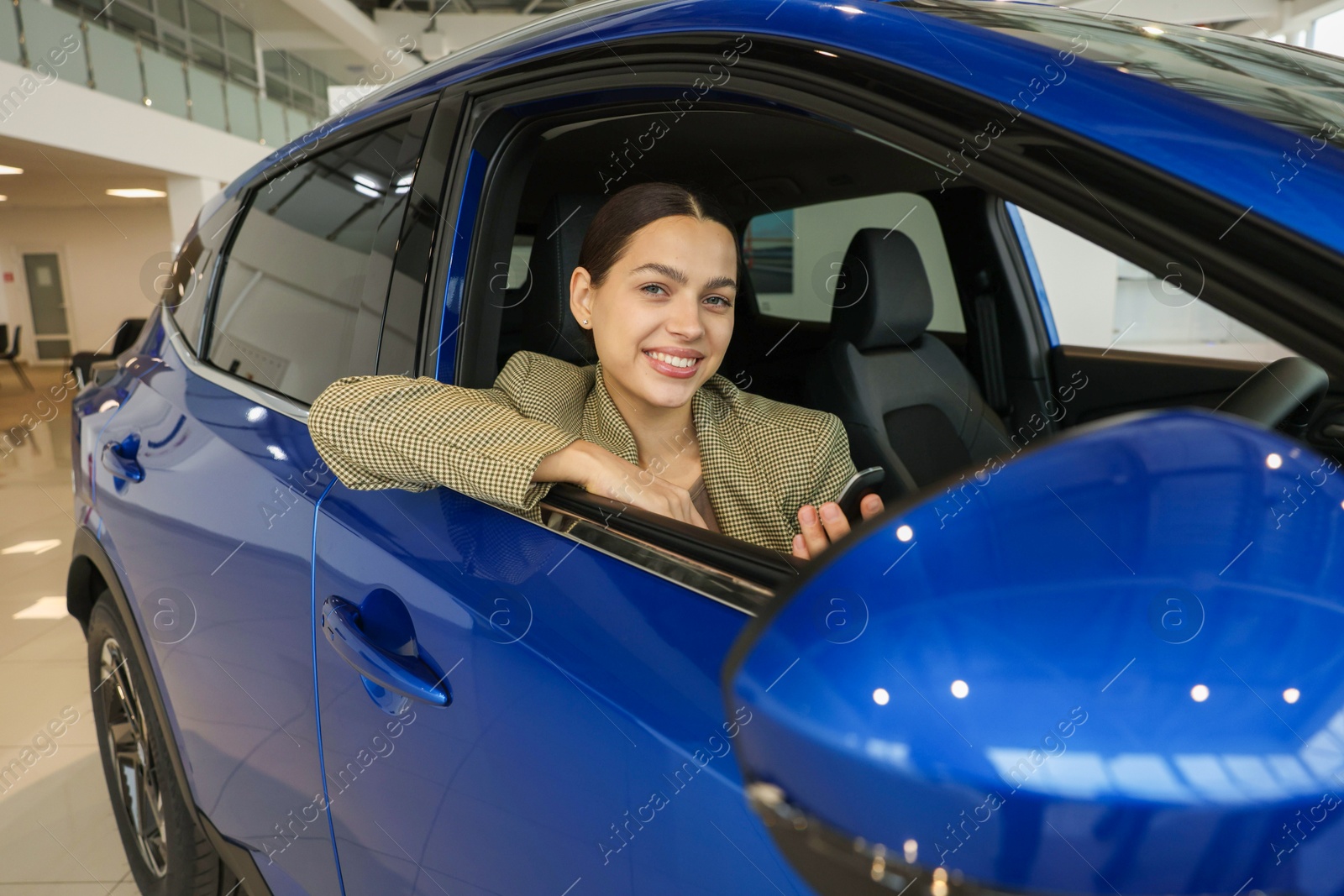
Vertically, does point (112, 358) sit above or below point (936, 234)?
below

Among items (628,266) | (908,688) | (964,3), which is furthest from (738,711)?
(628,266)

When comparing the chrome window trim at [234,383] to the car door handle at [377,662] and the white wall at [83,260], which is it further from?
the white wall at [83,260]

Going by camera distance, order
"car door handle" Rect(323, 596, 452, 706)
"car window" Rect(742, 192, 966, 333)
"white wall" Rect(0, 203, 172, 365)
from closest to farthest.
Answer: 1. "car door handle" Rect(323, 596, 452, 706)
2. "car window" Rect(742, 192, 966, 333)
3. "white wall" Rect(0, 203, 172, 365)

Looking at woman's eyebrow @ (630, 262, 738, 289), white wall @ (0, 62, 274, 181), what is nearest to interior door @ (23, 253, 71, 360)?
white wall @ (0, 62, 274, 181)

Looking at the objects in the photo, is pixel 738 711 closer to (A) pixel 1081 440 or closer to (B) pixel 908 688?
(B) pixel 908 688

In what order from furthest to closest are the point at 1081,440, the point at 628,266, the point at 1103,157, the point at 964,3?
the point at 628,266 → the point at 964,3 → the point at 1103,157 → the point at 1081,440

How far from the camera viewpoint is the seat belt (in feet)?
7.42

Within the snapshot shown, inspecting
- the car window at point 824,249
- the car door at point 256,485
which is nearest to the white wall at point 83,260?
the car window at point 824,249

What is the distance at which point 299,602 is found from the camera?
41.4 inches

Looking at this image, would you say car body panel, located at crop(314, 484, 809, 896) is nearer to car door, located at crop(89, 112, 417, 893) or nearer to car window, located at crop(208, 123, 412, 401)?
car door, located at crop(89, 112, 417, 893)

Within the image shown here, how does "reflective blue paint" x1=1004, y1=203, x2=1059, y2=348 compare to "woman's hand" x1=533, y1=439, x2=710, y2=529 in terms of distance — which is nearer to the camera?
"woman's hand" x1=533, y1=439, x2=710, y2=529

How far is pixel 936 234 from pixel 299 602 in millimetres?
1780

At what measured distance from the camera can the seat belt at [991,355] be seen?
2262 mm

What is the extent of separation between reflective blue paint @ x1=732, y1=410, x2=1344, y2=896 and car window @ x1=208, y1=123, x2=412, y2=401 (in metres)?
0.92
